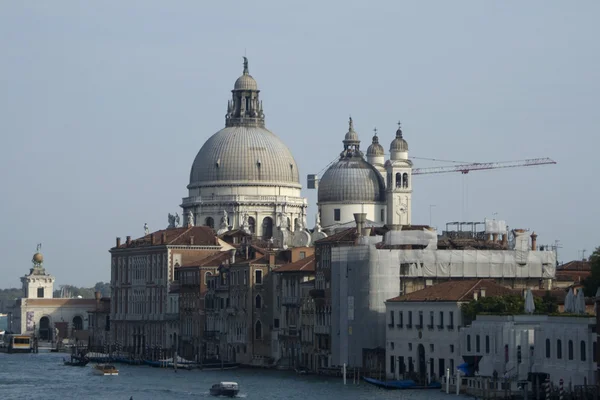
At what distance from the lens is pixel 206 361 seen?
99250mm

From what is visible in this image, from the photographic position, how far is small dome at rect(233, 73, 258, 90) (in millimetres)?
131500

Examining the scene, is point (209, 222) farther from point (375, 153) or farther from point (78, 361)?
point (78, 361)

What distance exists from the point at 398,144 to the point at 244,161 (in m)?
12.6

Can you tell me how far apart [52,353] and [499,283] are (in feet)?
167

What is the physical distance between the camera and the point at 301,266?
308 ft

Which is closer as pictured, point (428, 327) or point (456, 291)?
point (456, 291)

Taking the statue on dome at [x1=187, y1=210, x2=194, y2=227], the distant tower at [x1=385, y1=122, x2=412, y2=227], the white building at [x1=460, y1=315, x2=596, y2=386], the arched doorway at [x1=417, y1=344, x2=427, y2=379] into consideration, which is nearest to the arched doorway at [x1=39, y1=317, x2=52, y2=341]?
the statue on dome at [x1=187, y1=210, x2=194, y2=227]

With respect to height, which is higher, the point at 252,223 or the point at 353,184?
the point at 353,184

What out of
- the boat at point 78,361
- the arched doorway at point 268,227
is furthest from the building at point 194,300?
the arched doorway at point 268,227

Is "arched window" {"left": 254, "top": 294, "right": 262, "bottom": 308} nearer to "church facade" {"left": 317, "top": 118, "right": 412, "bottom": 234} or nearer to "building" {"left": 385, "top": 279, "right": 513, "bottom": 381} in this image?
"building" {"left": 385, "top": 279, "right": 513, "bottom": 381}

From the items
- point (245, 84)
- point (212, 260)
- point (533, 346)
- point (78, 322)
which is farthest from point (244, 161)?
point (533, 346)

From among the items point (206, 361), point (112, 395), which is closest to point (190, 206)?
point (206, 361)

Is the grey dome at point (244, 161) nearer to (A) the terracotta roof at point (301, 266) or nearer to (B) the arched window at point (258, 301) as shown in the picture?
(B) the arched window at point (258, 301)

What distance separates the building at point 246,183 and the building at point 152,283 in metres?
6.62
